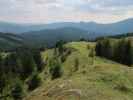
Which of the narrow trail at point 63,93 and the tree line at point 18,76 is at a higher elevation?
the narrow trail at point 63,93

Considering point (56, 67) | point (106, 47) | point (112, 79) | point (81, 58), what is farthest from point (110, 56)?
point (112, 79)

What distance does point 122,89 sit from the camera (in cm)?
4450

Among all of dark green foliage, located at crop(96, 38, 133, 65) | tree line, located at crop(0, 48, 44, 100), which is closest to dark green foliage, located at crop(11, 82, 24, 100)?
tree line, located at crop(0, 48, 44, 100)

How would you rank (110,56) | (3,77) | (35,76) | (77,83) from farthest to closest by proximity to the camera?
1. (110,56)
2. (3,77)
3. (35,76)
4. (77,83)

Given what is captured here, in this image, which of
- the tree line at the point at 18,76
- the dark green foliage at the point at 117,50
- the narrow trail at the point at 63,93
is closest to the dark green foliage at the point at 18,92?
the tree line at the point at 18,76

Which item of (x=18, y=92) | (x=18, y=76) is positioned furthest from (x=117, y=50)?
(x=18, y=92)

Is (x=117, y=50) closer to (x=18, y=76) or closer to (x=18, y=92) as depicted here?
(x=18, y=76)

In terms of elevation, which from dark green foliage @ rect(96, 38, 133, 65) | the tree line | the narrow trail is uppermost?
the narrow trail

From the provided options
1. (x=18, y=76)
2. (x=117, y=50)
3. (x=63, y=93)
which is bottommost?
(x=18, y=76)

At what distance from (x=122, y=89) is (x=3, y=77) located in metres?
88.7

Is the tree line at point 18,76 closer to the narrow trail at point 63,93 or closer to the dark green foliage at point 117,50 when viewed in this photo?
the dark green foliage at point 117,50

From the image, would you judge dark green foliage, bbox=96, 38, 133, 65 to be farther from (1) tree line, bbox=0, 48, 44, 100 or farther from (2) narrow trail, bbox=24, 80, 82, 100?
(2) narrow trail, bbox=24, 80, 82, 100

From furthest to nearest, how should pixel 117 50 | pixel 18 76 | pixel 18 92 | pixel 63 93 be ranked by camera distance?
pixel 117 50, pixel 18 76, pixel 18 92, pixel 63 93

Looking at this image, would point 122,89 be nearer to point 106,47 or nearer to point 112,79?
point 112,79
